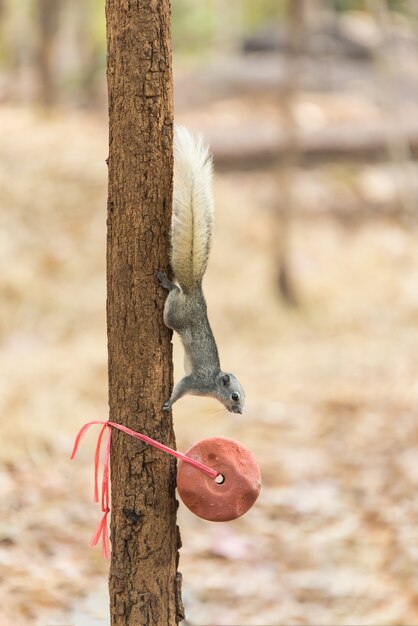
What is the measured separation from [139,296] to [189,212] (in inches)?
9.3

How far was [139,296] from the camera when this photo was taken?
7.71 feet

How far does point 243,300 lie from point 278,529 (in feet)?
13.2

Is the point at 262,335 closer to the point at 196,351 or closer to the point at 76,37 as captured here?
the point at 196,351

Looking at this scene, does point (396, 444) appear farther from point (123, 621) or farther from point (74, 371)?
point (123, 621)

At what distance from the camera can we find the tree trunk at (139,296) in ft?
7.55

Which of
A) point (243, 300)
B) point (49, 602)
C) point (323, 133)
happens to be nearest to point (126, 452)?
point (49, 602)

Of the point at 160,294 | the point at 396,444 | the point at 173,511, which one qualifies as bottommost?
the point at 173,511

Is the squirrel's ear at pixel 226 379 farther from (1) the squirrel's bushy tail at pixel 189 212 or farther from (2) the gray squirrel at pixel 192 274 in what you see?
(1) the squirrel's bushy tail at pixel 189 212

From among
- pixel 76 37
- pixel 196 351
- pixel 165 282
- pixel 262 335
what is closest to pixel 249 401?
pixel 262 335

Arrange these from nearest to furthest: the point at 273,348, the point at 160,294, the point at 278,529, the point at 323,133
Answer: the point at 160,294
the point at 278,529
the point at 273,348
the point at 323,133

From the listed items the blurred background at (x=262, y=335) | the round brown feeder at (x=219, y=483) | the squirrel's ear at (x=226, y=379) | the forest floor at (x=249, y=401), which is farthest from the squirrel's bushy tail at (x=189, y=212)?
the forest floor at (x=249, y=401)

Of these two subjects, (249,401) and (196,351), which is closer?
(196,351)

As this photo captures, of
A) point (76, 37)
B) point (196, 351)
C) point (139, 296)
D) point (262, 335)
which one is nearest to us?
point (139, 296)

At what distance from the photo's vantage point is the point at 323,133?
1281 cm
